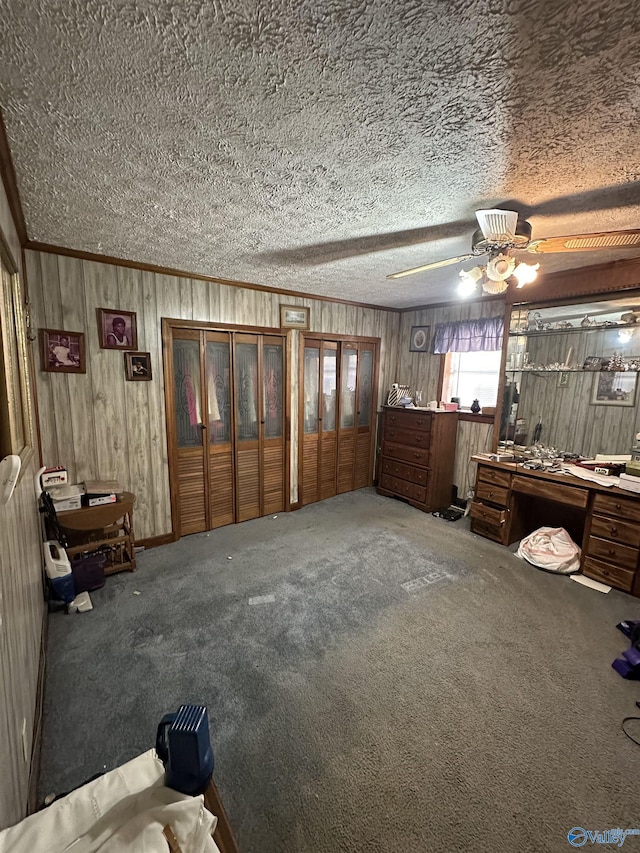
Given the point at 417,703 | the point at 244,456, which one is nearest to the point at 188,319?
the point at 244,456

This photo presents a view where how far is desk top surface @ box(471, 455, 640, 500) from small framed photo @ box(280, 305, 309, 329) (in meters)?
2.37

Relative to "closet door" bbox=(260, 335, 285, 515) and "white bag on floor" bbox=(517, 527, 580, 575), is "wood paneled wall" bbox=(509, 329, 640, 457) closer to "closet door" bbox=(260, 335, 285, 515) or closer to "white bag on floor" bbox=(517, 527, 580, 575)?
"white bag on floor" bbox=(517, 527, 580, 575)

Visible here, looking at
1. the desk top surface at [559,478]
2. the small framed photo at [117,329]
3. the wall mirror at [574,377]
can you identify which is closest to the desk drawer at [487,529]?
the desk top surface at [559,478]

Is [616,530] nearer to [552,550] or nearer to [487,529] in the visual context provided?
[552,550]

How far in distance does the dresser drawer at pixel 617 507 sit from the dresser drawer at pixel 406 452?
1.69 m

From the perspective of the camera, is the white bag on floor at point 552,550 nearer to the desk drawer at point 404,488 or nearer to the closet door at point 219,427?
the desk drawer at point 404,488

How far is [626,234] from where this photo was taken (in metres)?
1.73

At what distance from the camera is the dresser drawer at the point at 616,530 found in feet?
8.46

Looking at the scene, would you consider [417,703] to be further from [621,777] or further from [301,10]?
[301,10]

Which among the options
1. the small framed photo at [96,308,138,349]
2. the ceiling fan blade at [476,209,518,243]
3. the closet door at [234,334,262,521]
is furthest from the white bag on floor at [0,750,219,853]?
the closet door at [234,334,262,521]

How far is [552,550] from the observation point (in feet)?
9.96

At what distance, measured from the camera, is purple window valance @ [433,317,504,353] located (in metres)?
3.90

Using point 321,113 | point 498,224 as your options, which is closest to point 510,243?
point 498,224

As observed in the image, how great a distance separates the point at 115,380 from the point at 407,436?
10.4ft
